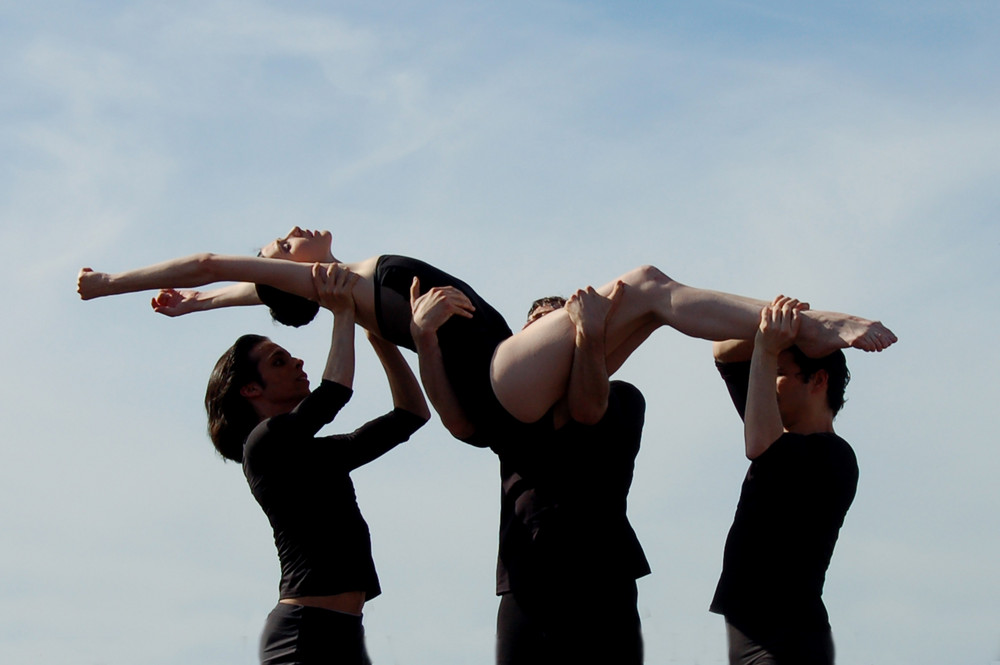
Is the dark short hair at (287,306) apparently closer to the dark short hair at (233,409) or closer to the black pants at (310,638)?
the dark short hair at (233,409)

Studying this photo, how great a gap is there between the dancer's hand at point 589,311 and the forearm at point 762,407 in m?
0.63

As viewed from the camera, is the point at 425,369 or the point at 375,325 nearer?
the point at 425,369

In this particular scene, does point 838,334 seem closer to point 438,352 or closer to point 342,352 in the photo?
point 438,352

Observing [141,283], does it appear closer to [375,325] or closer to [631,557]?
[375,325]

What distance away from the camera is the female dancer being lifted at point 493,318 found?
17.6 ft

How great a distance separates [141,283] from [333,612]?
1.81 meters

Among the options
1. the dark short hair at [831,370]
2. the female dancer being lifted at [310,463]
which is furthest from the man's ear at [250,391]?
Answer: the dark short hair at [831,370]

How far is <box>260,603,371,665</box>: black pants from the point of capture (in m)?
5.34

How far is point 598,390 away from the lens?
5098 millimetres

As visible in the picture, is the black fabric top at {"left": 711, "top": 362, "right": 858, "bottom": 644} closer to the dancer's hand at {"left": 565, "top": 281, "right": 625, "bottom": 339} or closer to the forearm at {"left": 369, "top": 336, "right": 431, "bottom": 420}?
the dancer's hand at {"left": 565, "top": 281, "right": 625, "bottom": 339}

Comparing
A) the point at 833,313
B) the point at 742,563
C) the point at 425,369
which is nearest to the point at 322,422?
the point at 425,369

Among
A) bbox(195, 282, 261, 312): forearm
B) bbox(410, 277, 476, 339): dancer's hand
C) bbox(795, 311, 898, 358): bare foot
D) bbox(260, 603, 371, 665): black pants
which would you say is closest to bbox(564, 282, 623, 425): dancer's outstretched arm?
bbox(410, 277, 476, 339): dancer's hand

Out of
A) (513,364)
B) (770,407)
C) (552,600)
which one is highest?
(513,364)

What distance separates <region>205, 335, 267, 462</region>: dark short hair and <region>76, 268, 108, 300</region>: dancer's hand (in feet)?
2.22
